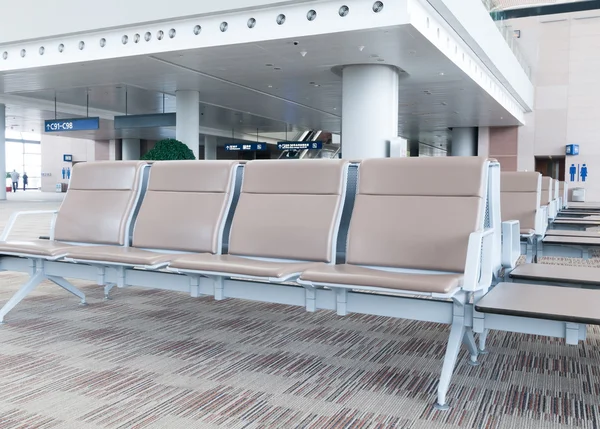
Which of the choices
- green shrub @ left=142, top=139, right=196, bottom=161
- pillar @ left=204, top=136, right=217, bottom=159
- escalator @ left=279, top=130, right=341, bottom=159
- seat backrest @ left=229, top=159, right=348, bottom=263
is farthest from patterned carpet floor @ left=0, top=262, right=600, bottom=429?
pillar @ left=204, top=136, right=217, bottom=159

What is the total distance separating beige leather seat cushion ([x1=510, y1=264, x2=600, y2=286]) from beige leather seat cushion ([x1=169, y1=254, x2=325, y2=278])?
98 centimetres

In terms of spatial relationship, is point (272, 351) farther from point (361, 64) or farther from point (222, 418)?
point (361, 64)

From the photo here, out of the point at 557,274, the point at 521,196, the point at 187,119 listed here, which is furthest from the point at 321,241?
the point at 187,119

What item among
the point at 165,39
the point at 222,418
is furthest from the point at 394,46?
the point at 222,418

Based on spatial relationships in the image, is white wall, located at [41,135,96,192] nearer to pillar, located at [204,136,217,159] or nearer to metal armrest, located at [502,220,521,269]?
pillar, located at [204,136,217,159]

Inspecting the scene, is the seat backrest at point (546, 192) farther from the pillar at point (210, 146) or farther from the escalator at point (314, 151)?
the pillar at point (210, 146)

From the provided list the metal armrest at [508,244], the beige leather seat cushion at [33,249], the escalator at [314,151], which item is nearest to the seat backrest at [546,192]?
the metal armrest at [508,244]

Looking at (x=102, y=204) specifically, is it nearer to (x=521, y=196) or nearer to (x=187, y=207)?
(x=187, y=207)

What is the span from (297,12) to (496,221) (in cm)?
646

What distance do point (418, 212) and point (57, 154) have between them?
35237 millimetres

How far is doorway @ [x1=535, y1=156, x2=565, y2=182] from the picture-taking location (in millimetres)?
20328

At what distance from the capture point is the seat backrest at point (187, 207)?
3328 mm

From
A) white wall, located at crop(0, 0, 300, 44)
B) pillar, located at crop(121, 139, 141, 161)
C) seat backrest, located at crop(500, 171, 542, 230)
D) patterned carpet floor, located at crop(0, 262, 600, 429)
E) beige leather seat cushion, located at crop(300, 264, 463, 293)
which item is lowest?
patterned carpet floor, located at crop(0, 262, 600, 429)

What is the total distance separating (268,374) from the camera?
2.62m
